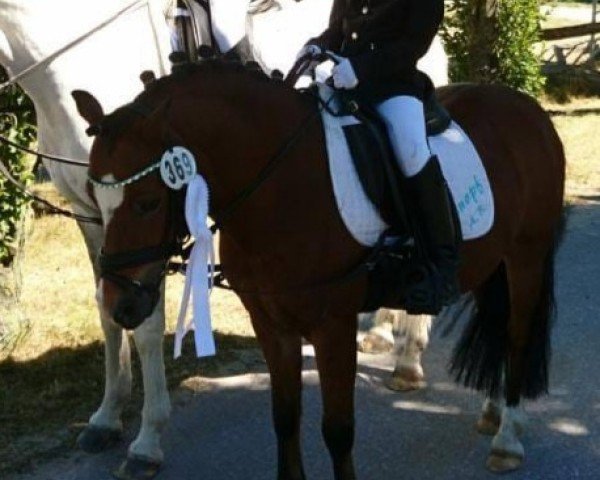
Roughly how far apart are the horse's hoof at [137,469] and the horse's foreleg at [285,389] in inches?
30.6

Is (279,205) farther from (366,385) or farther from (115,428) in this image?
(366,385)

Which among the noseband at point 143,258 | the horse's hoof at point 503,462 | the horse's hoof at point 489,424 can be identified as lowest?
the horse's hoof at point 503,462

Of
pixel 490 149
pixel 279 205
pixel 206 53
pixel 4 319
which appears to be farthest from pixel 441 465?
pixel 4 319

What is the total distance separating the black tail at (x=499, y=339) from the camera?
4.66 meters

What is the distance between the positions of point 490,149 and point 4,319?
3549 millimetres

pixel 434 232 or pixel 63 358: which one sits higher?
pixel 434 232

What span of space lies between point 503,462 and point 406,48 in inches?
81.1

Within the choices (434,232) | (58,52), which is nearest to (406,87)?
(434,232)

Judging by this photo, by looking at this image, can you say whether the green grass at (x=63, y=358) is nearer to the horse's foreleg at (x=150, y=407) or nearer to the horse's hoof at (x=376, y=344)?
the horse's foreleg at (x=150, y=407)

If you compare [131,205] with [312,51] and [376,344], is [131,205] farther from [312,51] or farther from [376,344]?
[376,344]

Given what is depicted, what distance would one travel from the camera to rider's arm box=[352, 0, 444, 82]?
349 cm

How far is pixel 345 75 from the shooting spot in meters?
3.42

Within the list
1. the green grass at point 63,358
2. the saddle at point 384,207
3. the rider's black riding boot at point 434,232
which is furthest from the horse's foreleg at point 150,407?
the rider's black riding boot at point 434,232

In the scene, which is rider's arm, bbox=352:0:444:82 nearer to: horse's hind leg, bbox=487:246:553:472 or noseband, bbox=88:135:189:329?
noseband, bbox=88:135:189:329
